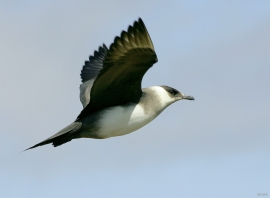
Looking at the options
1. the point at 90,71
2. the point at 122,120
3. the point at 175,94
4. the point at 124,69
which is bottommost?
the point at 122,120

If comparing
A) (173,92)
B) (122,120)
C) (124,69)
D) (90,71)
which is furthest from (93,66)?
(124,69)

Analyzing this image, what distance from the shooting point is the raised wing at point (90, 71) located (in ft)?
46.2

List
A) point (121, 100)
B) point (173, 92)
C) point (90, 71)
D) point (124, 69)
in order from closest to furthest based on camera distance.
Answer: point (124, 69)
point (121, 100)
point (173, 92)
point (90, 71)

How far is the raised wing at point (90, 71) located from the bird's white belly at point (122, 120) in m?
1.81

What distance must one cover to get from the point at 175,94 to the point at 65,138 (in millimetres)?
2193

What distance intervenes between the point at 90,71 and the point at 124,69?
390 centimetres

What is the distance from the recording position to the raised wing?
1407 cm

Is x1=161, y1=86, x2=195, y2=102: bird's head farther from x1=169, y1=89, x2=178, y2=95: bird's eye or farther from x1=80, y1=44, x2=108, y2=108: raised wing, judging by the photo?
x1=80, y1=44, x2=108, y2=108: raised wing

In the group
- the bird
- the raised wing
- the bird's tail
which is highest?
the raised wing

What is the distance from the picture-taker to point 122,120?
12.0 meters

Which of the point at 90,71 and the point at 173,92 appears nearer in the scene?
the point at 173,92

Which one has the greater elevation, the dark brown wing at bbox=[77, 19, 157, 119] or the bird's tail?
the dark brown wing at bbox=[77, 19, 157, 119]

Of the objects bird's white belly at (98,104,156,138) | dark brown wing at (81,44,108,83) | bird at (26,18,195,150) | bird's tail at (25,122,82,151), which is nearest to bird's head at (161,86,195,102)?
bird at (26,18,195,150)

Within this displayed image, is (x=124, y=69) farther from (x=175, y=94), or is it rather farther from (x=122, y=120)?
(x=175, y=94)
